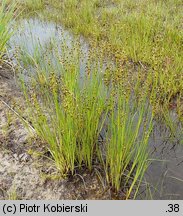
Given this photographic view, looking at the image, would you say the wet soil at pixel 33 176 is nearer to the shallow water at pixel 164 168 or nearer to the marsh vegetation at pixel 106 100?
the marsh vegetation at pixel 106 100

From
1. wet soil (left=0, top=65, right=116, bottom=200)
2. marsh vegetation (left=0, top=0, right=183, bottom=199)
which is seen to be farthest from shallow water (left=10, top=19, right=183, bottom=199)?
wet soil (left=0, top=65, right=116, bottom=200)

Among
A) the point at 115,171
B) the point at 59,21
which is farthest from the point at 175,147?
the point at 59,21

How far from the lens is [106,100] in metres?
3.12

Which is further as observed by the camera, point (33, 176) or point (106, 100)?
point (106, 100)

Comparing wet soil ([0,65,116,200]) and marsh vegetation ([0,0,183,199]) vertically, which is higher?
marsh vegetation ([0,0,183,199])

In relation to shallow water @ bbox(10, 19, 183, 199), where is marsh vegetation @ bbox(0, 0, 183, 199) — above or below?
above

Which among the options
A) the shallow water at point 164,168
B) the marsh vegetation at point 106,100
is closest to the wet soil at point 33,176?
the marsh vegetation at point 106,100

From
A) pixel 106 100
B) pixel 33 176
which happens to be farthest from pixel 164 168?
pixel 33 176

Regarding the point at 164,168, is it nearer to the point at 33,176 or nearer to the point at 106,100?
the point at 106,100

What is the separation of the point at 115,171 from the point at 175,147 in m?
0.91

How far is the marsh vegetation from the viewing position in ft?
8.59

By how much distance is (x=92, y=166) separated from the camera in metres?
2.84

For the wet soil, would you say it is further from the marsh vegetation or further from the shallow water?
the shallow water
